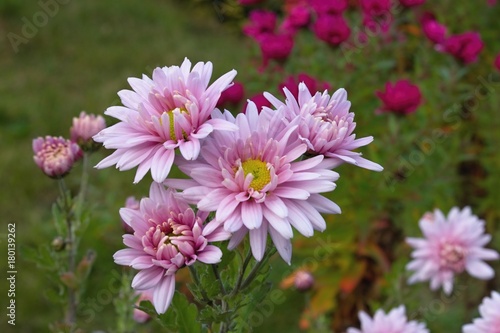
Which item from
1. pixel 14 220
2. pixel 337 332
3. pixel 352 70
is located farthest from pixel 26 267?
pixel 352 70

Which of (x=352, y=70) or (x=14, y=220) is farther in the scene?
A: (x=14, y=220)

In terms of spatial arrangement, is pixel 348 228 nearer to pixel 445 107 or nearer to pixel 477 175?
pixel 445 107

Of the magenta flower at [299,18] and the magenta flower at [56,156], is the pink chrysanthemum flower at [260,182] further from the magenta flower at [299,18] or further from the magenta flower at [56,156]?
the magenta flower at [299,18]

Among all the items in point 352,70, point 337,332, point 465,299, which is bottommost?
Result: point 337,332

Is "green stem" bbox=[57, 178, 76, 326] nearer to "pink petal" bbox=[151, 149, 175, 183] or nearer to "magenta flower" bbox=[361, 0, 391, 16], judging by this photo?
"pink petal" bbox=[151, 149, 175, 183]

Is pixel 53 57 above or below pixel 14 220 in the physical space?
above

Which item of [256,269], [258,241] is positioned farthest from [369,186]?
[258,241]

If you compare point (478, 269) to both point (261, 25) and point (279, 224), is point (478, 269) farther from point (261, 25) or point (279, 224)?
point (261, 25)
